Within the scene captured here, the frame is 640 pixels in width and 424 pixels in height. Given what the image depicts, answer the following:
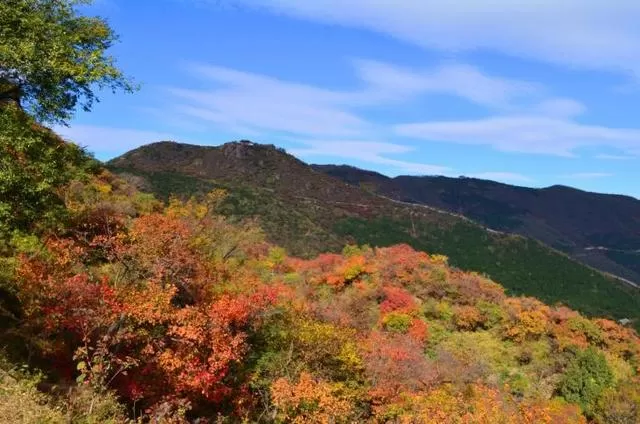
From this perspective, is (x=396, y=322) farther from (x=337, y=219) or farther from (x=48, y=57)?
(x=337, y=219)

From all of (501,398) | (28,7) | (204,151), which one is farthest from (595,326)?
(204,151)

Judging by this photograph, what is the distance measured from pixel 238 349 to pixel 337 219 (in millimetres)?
118628

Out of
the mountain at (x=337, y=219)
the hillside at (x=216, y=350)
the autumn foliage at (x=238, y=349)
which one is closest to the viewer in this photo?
the hillside at (x=216, y=350)

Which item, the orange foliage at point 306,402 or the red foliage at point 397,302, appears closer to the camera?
the orange foliage at point 306,402

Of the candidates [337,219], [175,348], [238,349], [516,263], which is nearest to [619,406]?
[238,349]

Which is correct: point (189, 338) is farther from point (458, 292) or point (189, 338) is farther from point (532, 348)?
point (458, 292)

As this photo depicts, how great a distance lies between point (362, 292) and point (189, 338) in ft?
119

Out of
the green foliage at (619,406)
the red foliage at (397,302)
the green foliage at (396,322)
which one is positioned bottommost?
the green foliage at (619,406)

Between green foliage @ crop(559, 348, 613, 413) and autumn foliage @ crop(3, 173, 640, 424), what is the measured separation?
11 cm

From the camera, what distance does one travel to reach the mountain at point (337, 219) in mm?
119188

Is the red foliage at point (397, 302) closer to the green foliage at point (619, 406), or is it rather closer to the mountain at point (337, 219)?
the green foliage at point (619, 406)

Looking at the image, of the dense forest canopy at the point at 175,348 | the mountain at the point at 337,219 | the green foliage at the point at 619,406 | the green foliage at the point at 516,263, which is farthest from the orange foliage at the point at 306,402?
the green foliage at the point at 516,263

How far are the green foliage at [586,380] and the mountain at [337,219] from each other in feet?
210

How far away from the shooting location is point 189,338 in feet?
72.8
